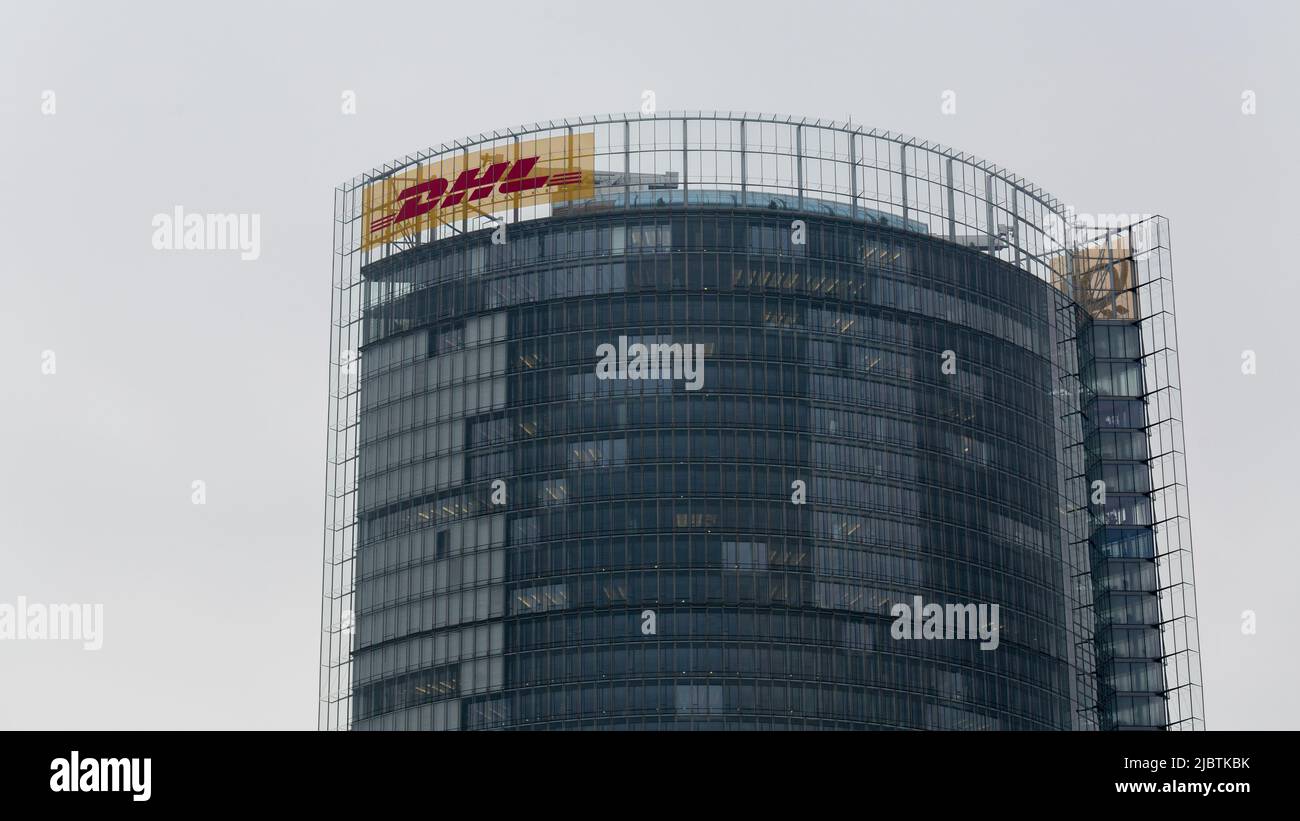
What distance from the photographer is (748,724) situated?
193 metres

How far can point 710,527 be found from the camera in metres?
200
